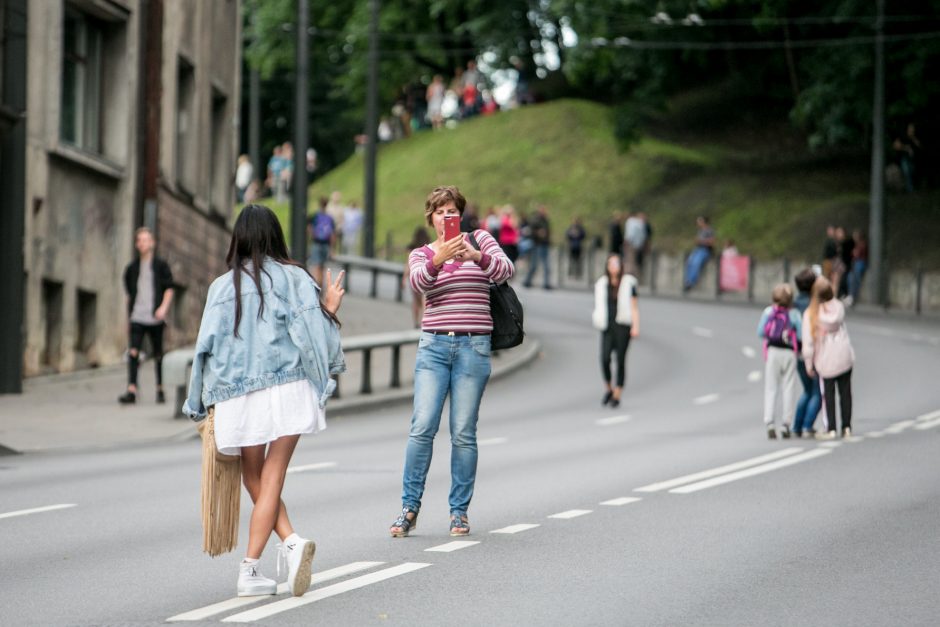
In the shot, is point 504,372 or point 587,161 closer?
point 504,372

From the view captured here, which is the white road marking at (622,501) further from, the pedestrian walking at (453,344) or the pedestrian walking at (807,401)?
the pedestrian walking at (807,401)

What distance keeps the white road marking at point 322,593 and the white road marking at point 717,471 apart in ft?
13.6

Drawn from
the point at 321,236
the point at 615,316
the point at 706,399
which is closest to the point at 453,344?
the point at 615,316

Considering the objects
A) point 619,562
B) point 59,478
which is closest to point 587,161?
point 59,478

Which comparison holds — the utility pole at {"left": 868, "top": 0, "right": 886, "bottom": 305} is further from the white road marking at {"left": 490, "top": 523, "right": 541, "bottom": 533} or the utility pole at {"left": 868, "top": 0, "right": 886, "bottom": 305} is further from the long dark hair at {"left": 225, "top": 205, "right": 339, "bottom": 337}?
the long dark hair at {"left": 225, "top": 205, "right": 339, "bottom": 337}

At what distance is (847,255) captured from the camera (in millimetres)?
40312

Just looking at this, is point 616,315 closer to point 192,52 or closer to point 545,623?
point 192,52

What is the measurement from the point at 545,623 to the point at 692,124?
2049 inches

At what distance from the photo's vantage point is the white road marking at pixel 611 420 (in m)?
19.6

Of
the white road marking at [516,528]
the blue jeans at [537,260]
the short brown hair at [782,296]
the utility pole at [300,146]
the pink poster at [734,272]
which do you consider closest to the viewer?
the white road marking at [516,528]

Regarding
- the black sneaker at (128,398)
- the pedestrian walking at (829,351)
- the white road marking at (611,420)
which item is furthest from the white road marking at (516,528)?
the black sneaker at (128,398)

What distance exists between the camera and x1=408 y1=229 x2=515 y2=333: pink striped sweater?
9.98m

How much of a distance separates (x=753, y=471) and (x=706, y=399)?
8932 mm

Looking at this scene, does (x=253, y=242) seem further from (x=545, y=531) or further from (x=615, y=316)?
(x=615, y=316)
